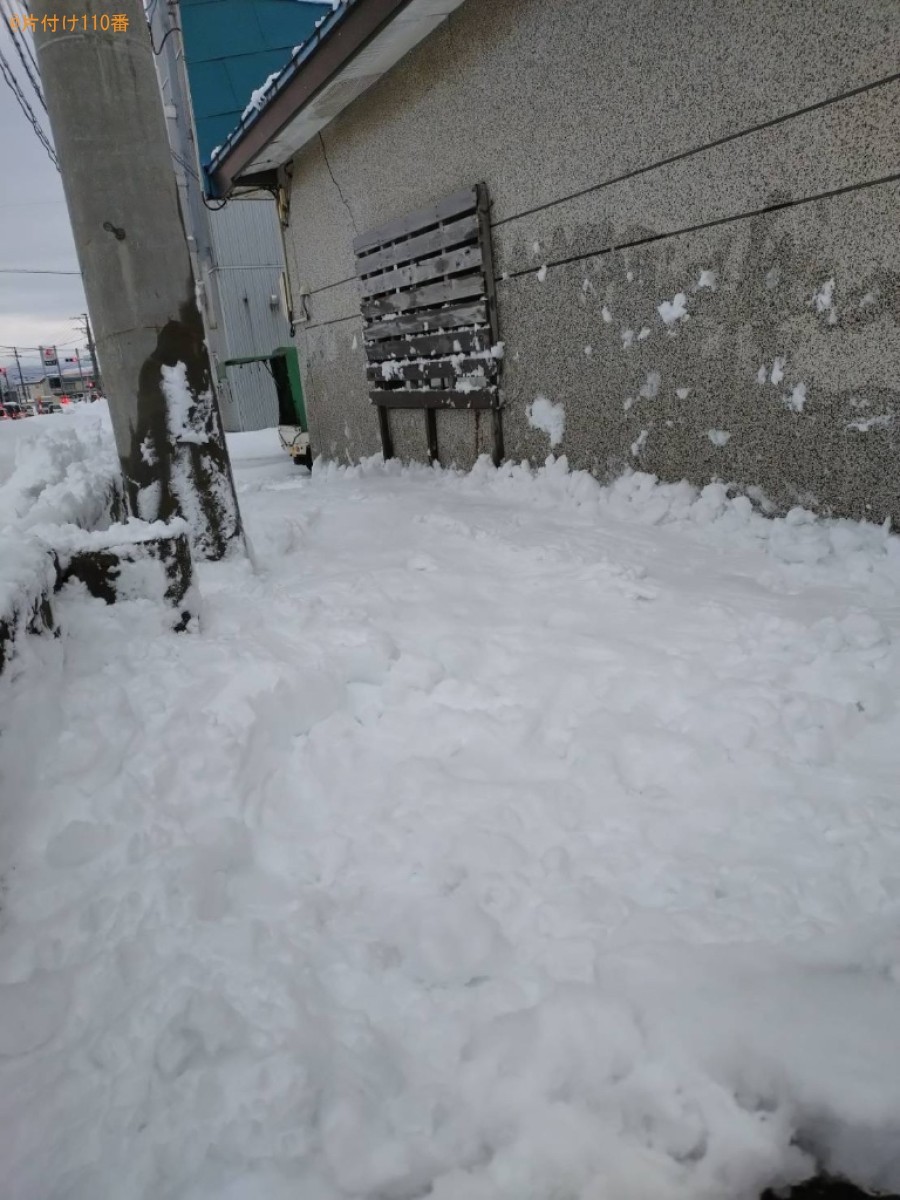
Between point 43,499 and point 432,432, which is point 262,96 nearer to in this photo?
point 432,432

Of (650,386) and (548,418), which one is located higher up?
(650,386)

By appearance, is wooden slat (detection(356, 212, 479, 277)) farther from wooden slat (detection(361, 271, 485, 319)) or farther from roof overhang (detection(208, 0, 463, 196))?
roof overhang (detection(208, 0, 463, 196))

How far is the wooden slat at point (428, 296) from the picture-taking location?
6.02 metres

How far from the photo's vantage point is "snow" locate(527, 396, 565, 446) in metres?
5.54

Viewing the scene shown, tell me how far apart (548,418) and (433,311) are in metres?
1.72

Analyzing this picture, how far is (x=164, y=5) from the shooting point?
14.3 metres

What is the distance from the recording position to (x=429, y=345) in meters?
6.72

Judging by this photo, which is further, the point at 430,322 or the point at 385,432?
the point at 385,432

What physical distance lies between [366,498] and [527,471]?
1324 mm

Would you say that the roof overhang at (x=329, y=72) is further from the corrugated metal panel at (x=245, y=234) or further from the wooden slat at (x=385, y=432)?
the corrugated metal panel at (x=245, y=234)

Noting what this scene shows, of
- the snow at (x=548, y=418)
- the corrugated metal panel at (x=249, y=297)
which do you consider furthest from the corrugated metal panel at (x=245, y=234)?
the snow at (x=548, y=418)

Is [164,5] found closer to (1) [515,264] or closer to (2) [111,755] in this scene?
(1) [515,264]

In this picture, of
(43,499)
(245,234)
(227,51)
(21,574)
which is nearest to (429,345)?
(43,499)

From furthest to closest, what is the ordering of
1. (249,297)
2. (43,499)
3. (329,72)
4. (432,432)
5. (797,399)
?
(249,297)
(432,432)
(329,72)
(797,399)
(43,499)
